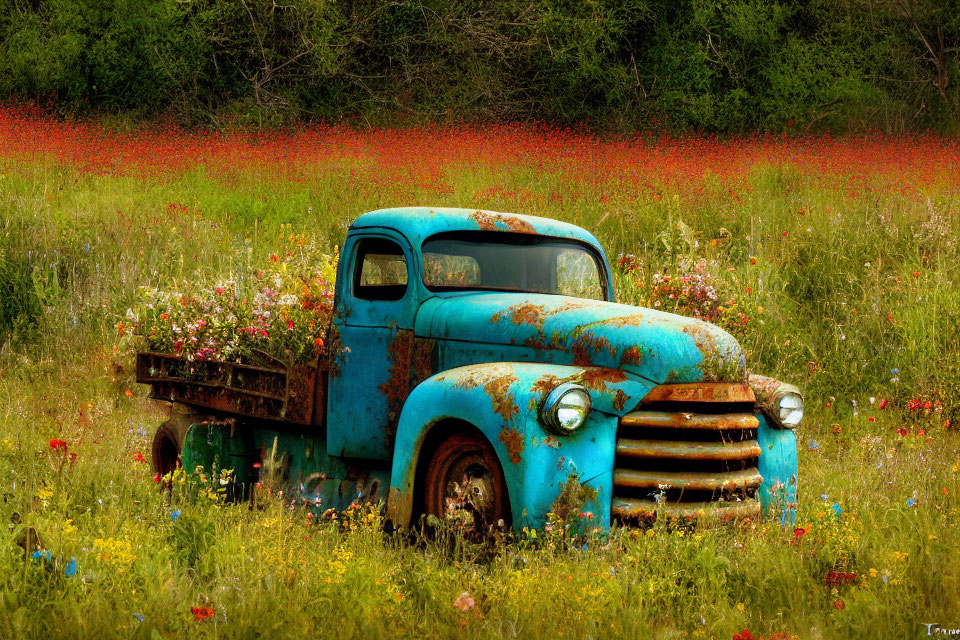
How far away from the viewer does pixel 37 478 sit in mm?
5625

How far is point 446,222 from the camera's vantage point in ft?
18.3

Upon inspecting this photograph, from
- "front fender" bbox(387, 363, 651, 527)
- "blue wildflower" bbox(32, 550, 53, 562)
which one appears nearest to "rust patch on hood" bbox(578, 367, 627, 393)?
"front fender" bbox(387, 363, 651, 527)

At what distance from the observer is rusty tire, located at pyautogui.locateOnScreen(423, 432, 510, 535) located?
4391 mm

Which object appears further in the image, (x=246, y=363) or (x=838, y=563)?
(x=246, y=363)

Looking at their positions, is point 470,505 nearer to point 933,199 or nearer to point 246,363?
point 246,363

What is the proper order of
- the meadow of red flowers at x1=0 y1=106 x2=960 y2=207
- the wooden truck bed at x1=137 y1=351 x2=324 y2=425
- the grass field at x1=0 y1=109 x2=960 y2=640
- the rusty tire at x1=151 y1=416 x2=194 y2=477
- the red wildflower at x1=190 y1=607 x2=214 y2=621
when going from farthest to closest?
the meadow of red flowers at x1=0 y1=106 x2=960 y2=207 → the rusty tire at x1=151 y1=416 x2=194 y2=477 → the wooden truck bed at x1=137 y1=351 x2=324 y2=425 → the grass field at x1=0 y1=109 x2=960 y2=640 → the red wildflower at x1=190 y1=607 x2=214 y2=621

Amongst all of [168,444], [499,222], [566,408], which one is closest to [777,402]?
[566,408]

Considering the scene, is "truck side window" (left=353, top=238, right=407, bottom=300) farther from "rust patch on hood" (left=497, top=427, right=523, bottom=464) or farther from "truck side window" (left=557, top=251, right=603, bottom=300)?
"rust patch on hood" (left=497, top=427, right=523, bottom=464)

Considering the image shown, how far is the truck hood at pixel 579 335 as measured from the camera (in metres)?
4.50

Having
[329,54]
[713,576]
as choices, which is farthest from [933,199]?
[329,54]

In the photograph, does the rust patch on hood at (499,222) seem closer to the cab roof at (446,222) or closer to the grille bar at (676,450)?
the cab roof at (446,222)

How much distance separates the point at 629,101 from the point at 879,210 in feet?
35.0

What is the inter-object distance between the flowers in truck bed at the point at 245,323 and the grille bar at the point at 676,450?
6.82ft

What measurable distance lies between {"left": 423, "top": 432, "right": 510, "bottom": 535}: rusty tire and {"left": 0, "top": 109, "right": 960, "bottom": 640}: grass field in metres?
0.16
